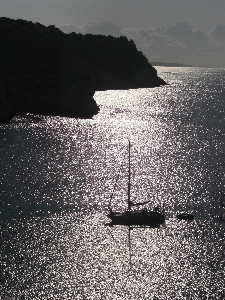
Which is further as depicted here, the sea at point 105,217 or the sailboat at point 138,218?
the sailboat at point 138,218

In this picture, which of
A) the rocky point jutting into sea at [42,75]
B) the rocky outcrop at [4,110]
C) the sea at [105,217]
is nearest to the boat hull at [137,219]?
the sea at [105,217]

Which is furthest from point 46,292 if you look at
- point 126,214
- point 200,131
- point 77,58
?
point 77,58

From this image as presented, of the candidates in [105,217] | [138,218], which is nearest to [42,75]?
[105,217]

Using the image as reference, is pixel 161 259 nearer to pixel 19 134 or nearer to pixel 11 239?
pixel 11 239

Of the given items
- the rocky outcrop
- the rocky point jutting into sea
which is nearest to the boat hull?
the rocky outcrop

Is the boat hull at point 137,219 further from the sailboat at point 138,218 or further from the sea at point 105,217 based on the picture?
the sea at point 105,217

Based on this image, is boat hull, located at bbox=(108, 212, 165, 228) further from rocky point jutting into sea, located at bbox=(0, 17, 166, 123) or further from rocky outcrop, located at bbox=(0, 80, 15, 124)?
rocky point jutting into sea, located at bbox=(0, 17, 166, 123)

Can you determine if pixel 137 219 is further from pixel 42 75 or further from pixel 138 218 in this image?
pixel 42 75

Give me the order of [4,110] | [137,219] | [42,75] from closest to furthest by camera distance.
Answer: [137,219], [4,110], [42,75]
